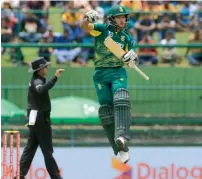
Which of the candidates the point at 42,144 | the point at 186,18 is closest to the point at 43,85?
the point at 42,144

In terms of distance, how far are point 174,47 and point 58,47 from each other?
2367 mm

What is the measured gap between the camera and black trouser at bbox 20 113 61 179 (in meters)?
10.7

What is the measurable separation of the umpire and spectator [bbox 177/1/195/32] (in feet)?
22.1

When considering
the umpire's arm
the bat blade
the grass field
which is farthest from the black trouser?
the grass field

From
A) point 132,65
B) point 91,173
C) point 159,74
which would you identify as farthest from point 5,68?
point 132,65

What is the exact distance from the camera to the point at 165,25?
1673cm

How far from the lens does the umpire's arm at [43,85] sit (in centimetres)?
1044

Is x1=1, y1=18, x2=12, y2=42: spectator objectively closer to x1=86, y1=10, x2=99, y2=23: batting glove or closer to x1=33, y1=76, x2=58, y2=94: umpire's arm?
x1=33, y1=76, x2=58, y2=94: umpire's arm

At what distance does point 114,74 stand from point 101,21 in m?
6.85

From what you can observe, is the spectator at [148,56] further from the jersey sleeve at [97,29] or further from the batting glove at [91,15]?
the batting glove at [91,15]

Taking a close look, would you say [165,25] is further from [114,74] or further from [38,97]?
[114,74]

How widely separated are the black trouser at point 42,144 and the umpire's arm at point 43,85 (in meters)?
0.39

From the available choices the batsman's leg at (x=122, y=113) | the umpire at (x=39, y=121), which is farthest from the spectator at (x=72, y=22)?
the batsman's leg at (x=122, y=113)

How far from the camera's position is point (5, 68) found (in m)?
15.6
